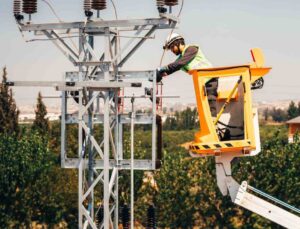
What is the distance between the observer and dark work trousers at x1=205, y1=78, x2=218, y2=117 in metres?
11.0

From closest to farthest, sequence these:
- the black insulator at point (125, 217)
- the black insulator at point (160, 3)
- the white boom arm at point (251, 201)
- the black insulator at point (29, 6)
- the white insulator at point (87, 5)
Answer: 1. the white boom arm at point (251, 201)
2. the black insulator at point (160, 3)
3. the white insulator at point (87, 5)
4. the black insulator at point (29, 6)
5. the black insulator at point (125, 217)

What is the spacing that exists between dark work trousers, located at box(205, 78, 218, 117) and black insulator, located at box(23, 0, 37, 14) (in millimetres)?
4214

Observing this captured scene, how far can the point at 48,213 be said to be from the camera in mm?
33344

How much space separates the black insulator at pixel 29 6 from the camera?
13.6 meters

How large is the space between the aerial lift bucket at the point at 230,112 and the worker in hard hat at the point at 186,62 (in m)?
0.10

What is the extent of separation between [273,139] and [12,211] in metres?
11.9

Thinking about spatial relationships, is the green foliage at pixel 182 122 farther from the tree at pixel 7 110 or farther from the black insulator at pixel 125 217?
the black insulator at pixel 125 217

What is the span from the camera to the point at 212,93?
436 inches

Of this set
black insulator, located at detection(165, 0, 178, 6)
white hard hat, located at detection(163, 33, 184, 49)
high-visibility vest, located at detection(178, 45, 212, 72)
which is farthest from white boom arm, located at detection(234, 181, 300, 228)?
black insulator, located at detection(165, 0, 178, 6)

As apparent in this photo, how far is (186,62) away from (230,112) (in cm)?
110

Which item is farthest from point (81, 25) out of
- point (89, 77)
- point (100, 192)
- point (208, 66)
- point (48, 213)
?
point (48, 213)

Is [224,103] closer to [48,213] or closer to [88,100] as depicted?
[88,100]

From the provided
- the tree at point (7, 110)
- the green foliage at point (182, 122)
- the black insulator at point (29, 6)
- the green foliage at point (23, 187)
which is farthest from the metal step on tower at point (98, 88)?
the green foliage at point (182, 122)

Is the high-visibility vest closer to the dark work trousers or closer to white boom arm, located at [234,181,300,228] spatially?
the dark work trousers
